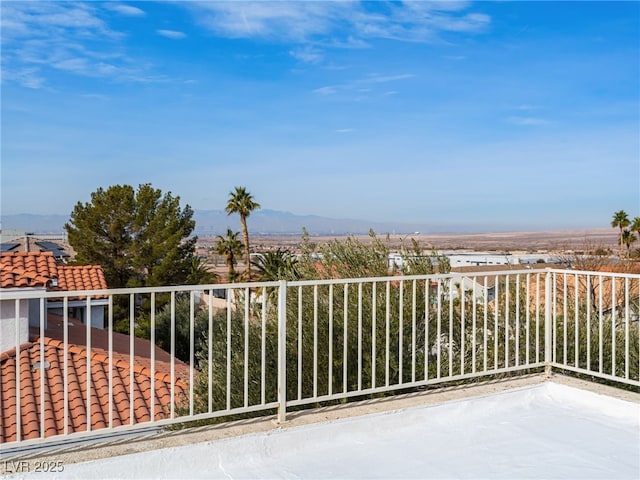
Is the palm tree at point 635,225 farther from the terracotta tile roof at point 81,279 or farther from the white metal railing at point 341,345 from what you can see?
the white metal railing at point 341,345

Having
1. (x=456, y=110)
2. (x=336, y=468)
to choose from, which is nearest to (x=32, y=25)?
(x=456, y=110)

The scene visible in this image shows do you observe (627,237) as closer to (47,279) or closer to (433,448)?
(47,279)

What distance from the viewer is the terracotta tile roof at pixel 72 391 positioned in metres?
5.98

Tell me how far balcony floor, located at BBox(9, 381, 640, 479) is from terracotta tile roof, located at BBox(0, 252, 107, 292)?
5562mm

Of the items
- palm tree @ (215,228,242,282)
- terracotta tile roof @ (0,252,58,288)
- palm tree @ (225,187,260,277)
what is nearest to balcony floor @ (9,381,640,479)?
terracotta tile roof @ (0,252,58,288)

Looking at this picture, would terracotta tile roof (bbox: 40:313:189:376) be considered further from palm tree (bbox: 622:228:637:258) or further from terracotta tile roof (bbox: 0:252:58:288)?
palm tree (bbox: 622:228:637:258)

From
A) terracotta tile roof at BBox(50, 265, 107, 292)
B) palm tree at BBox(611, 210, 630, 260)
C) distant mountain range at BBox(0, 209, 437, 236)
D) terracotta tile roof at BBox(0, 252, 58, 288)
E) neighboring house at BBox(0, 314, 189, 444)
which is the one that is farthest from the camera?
distant mountain range at BBox(0, 209, 437, 236)

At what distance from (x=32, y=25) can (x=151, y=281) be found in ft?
41.5

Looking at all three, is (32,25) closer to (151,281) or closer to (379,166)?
(151,281)

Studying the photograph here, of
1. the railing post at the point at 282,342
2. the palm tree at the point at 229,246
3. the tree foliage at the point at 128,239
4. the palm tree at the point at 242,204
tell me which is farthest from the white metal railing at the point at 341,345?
the palm tree at the point at 229,246

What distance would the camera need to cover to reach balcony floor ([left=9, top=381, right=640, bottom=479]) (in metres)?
2.63

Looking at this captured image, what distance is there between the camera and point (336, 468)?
2721mm

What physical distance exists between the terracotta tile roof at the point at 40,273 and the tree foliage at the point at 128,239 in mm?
9462

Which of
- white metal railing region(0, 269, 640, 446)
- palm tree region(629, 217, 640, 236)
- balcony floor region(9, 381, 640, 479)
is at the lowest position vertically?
balcony floor region(9, 381, 640, 479)
